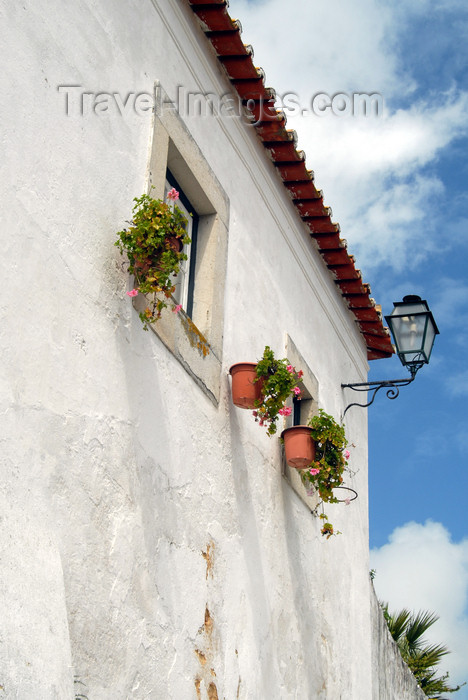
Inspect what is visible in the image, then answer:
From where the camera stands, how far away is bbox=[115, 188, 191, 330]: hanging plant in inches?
199

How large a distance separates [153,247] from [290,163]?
322 cm

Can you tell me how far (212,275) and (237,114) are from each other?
1564 millimetres

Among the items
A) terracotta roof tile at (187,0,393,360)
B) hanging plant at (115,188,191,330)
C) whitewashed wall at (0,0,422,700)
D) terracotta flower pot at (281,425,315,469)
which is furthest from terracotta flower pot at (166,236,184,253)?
terracotta flower pot at (281,425,315,469)

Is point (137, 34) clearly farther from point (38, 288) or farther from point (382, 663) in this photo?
point (382, 663)

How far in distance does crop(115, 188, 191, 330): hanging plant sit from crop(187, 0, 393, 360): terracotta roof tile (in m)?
2.13

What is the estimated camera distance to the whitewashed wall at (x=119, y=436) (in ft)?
13.2

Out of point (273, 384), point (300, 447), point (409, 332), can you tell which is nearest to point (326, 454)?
point (300, 447)

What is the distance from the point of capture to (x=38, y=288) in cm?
429

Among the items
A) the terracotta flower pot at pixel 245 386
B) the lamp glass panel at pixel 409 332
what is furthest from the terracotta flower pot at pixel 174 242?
the lamp glass panel at pixel 409 332

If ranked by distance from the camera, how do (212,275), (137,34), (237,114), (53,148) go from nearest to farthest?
(53,148), (137,34), (212,275), (237,114)

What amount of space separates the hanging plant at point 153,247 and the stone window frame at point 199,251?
0.20 m

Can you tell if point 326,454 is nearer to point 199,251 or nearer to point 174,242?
point 199,251

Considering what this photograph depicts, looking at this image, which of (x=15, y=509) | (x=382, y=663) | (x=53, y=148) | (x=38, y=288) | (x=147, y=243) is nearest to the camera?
(x=15, y=509)

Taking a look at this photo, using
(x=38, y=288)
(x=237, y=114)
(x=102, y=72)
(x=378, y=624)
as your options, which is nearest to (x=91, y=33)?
(x=102, y=72)
